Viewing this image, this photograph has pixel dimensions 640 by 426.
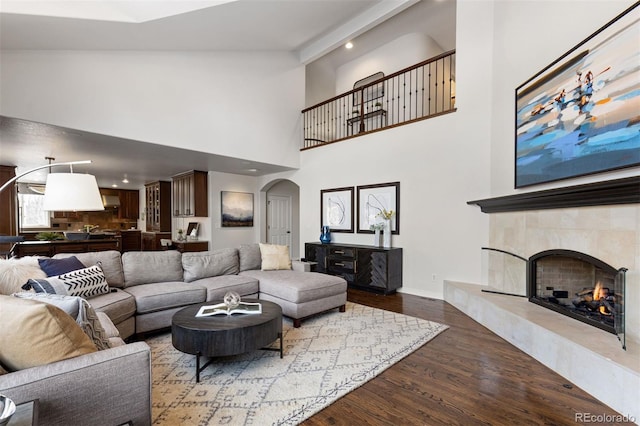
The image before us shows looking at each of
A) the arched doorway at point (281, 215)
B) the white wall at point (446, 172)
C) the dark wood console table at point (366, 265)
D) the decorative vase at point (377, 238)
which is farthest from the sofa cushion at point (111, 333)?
the arched doorway at point (281, 215)

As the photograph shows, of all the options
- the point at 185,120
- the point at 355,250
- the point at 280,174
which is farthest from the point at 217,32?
the point at 355,250

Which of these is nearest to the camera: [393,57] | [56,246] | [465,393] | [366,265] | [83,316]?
[83,316]

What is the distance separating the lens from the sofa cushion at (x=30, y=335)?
124 cm

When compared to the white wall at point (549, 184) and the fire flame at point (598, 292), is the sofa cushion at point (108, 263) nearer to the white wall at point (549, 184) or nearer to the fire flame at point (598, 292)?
the white wall at point (549, 184)

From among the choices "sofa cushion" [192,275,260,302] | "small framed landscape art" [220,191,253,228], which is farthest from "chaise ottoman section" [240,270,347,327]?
"small framed landscape art" [220,191,253,228]

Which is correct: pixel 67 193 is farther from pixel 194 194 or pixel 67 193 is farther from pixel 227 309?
pixel 194 194

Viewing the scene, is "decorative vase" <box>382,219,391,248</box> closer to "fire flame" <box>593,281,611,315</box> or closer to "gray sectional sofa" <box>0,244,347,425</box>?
"gray sectional sofa" <box>0,244,347,425</box>

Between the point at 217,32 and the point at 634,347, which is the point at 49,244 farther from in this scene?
the point at 634,347

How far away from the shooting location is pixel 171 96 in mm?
Result: 4574

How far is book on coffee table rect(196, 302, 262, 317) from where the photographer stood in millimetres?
2623

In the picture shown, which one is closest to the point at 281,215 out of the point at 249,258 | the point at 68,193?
the point at 249,258

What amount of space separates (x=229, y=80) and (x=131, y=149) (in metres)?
2.01

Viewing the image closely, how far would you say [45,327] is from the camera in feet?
4.18

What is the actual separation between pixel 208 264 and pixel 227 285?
22.0 inches
